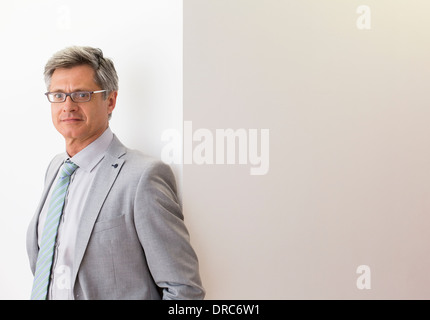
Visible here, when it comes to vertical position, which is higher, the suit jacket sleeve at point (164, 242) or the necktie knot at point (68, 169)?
the necktie knot at point (68, 169)

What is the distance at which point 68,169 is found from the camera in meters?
1.89

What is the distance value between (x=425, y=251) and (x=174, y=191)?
3.50ft

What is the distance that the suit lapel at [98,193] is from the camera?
169 cm

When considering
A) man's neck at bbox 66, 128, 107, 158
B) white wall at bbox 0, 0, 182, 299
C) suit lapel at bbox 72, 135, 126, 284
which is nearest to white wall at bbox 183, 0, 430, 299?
white wall at bbox 0, 0, 182, 299

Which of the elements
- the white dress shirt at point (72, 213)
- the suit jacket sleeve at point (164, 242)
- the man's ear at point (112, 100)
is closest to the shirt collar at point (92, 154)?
the white dress shirt at point (72, 213)

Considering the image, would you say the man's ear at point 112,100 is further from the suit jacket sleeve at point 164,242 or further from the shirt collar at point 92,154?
the suit jacket sleeve at point 164,242

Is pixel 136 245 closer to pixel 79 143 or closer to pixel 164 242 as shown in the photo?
pixel 164 242

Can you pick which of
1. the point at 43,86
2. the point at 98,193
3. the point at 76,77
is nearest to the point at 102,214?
the point at 98,193

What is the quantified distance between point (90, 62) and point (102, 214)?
559 millimetres

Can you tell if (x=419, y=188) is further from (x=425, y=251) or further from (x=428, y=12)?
(x=428, y=12)

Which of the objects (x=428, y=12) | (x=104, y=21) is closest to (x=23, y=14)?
(x=104, y=21)

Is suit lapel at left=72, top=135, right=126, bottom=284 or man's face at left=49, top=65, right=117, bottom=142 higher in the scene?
man's face at left=49, top=65, right=117, bottom=142

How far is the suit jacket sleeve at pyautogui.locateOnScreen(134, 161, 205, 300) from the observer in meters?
1.67

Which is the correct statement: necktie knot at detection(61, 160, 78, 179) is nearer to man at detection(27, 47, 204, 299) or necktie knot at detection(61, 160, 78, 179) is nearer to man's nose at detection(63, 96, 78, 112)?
man at detection(27, 47, 204, 299)
